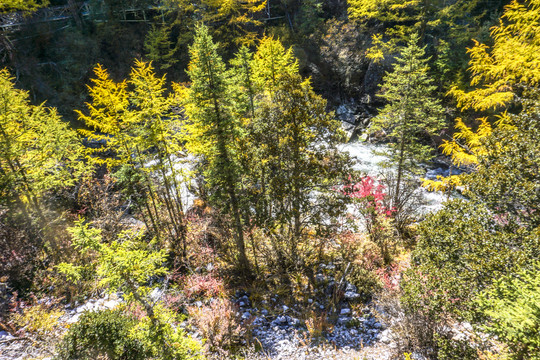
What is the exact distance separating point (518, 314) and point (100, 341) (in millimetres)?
8180

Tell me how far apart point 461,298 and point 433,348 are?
293 cm

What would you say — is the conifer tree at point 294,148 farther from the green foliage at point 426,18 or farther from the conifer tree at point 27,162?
the green foliage at point 426,18

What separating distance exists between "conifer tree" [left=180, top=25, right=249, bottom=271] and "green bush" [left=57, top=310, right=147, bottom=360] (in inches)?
211

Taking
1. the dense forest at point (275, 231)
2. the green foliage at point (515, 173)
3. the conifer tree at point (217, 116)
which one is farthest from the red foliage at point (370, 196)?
the green foliage at point (515, 173)

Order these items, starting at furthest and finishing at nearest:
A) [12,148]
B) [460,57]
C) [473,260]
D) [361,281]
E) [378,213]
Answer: [460,57] < [378,213] < [361,281] < [12,148] < [473,260]

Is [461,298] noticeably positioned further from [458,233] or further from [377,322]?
[377,322]

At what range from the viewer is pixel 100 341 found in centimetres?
622

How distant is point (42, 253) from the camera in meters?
12.5

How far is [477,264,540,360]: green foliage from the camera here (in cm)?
Result: 362

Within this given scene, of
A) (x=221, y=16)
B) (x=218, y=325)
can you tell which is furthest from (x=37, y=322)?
(x=221, y=16)

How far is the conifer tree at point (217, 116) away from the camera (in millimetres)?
9266

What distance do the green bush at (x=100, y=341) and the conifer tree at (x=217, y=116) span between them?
535 centimetres

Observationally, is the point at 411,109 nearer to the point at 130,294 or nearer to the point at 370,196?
the point at 370,196

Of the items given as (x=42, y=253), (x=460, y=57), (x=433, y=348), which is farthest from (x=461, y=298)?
(x=460, y=57)
